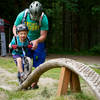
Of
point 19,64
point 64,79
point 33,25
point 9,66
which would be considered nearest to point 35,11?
point 33,25

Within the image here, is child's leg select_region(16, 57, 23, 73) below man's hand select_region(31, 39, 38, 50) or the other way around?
below

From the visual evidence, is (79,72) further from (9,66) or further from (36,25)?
(9,66)

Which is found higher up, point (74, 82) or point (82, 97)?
point (74, 82)

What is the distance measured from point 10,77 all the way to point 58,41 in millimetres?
17442

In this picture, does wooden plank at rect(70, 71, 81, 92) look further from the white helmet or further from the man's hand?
the white helmet

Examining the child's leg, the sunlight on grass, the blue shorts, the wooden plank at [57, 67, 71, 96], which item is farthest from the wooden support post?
the sunlight on grass

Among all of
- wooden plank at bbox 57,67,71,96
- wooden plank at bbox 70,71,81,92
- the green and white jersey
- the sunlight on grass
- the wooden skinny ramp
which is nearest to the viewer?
the wooden skinny ramp

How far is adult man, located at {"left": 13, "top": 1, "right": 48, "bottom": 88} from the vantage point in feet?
15.8

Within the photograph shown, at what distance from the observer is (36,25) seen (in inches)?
195

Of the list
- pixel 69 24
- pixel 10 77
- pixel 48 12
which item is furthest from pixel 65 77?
pixel 69 24

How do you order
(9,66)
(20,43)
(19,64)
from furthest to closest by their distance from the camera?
(9,66), (20,43), (19,64)

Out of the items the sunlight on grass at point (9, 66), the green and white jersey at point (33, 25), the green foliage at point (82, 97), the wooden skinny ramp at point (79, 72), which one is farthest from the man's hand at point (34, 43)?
the sunlight on grass at point (9, 66)

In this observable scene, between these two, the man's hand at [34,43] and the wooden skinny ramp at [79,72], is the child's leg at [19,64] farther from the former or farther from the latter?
the man's hand at [34,43]

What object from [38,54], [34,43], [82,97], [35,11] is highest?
[35,11]
